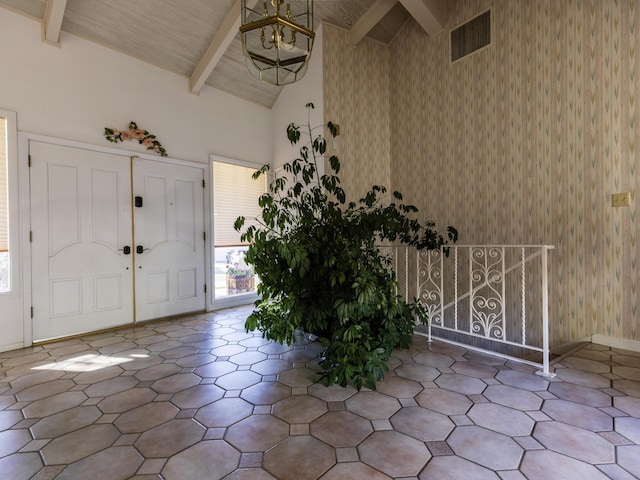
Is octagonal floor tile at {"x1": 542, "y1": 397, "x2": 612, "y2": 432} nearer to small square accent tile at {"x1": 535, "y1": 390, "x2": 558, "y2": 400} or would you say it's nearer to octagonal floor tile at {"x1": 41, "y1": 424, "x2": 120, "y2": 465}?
small square accent tile at {"x1": 535, "y1": 390, "x2": 558, "y2": 400}

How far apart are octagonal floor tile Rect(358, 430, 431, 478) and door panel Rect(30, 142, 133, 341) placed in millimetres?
3594

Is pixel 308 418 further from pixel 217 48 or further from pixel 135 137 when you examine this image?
pixel 217 48

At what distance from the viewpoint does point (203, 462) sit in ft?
5.32

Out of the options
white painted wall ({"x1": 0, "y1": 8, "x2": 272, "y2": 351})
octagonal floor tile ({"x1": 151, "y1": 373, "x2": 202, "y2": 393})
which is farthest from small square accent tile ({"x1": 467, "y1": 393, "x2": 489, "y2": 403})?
white painted wall ({"x1": 0, "y1": 8, "x2": 272, "y2": 351})

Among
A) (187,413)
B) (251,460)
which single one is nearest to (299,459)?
(251,460)

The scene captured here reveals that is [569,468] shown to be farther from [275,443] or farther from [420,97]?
[420,97]

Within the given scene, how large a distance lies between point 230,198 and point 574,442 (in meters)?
4.71

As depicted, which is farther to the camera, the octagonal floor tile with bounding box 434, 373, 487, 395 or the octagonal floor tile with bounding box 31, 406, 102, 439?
the octagonal floor tile with bounding box 434, 373, 487, 395

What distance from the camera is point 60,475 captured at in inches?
61.0

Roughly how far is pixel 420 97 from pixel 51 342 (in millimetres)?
5508

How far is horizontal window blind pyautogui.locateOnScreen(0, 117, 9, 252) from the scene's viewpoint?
3.30 meters

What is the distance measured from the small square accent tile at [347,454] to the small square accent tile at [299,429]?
24cm

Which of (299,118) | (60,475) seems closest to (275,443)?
(60,475)

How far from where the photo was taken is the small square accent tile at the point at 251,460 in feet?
5.24
